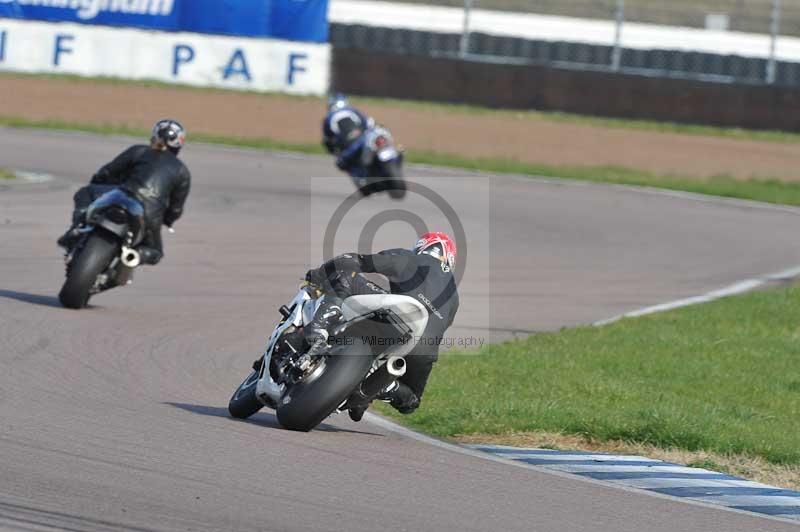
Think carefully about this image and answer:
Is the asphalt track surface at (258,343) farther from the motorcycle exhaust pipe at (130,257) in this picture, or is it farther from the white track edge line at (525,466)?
the motorcycle exhaust pipe at (130,257)

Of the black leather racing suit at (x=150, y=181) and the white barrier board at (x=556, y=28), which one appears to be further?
the white barrier board at (x=556, y=28)

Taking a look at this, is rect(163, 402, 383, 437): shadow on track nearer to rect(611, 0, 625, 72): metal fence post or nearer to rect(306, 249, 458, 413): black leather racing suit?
rect(306, 249, 458, 413): black leather racing suit

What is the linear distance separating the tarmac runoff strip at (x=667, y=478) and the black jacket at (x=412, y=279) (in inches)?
32.7

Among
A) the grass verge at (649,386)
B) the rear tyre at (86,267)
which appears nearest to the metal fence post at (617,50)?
the grass verge at (649,386)

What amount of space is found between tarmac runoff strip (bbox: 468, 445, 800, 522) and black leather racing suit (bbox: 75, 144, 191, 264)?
4504 millimetres

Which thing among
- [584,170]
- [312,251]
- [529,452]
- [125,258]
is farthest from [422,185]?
[529,452]

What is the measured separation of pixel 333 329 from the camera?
756 centimetres

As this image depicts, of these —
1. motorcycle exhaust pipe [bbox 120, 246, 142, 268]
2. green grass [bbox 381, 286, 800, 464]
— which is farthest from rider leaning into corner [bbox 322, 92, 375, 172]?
motorcycle exhaust pipe [bbox 120, 246, 142, 268]

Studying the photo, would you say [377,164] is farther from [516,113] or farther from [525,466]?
[525,466]

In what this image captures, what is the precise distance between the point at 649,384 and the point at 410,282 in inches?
131

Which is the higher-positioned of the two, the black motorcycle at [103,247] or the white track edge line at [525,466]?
the black motorcycle at [103,247]

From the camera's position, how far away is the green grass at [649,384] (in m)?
8.61

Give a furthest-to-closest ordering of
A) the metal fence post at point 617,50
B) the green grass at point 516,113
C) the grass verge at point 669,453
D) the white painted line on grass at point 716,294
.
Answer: the metal fence post at point 617,50 → the green grass at point 516,113 → the white painted line on grass at point 716,294 → the grass verge at point 669,453

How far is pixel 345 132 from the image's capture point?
837 inches
